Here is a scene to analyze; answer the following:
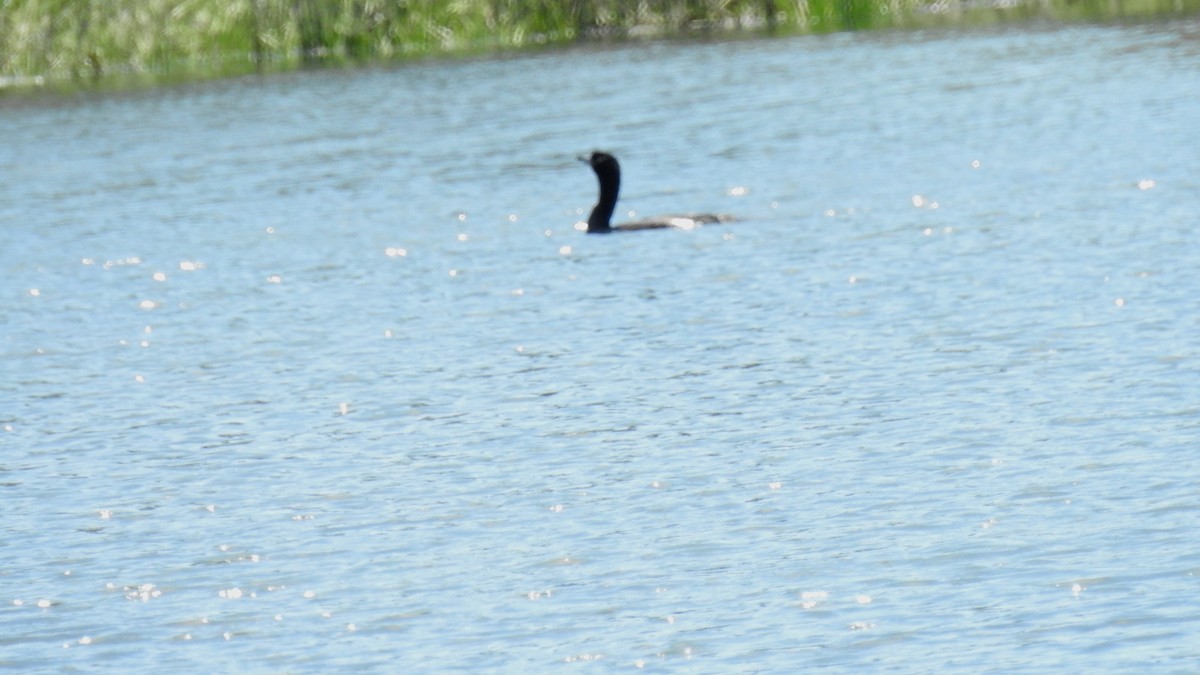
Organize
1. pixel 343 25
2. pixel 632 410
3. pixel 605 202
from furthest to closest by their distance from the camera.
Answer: pixel 343 25
pixel 605 202
pixel 632 410

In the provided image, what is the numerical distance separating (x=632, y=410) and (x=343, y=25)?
38171 mm

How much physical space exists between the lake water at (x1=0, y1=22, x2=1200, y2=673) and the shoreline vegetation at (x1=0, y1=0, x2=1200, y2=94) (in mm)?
18687

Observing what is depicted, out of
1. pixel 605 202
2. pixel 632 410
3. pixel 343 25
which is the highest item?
pixel 343 25

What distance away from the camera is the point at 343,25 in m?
51.6

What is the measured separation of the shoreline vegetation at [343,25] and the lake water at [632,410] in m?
18.7

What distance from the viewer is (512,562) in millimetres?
11148

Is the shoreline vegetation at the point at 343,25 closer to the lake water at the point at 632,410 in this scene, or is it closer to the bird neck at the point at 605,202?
the lake water at the point at 632,410

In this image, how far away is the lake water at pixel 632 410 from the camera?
10062 millimetres

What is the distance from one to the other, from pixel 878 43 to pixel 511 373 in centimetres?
2959

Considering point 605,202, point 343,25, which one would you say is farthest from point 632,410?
point 343,25

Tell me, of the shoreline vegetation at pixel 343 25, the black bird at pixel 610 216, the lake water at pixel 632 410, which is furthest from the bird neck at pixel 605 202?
the shoreline vegetation at pixel 343 25

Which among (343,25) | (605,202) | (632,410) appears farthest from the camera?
(343,25)

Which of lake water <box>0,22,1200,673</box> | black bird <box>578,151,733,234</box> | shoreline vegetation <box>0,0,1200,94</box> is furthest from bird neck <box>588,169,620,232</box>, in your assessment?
shoreline vegetation <box>0,0,1200,94</box>

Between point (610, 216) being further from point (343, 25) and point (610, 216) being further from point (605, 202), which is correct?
point (343, 25)
